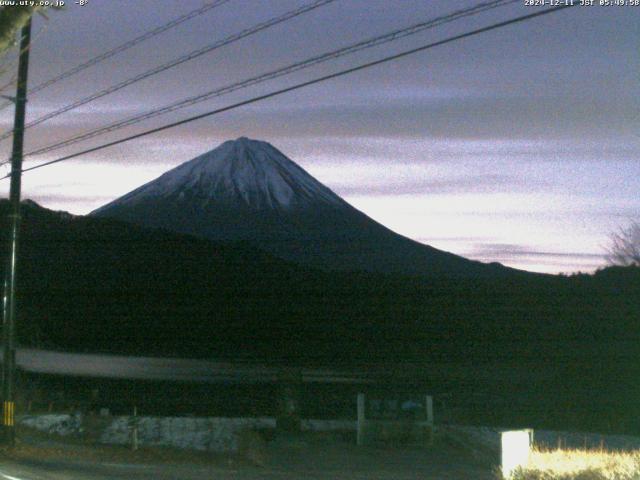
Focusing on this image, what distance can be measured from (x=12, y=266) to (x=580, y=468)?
11935 mm

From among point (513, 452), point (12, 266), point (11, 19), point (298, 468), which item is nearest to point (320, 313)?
point (12, 266)

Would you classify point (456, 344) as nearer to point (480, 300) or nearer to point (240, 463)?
point (480, 300)

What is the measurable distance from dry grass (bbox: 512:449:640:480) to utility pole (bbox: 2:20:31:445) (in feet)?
34.5

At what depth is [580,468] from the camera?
40.5 feet

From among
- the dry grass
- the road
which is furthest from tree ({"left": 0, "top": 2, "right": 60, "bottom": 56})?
the dry grass

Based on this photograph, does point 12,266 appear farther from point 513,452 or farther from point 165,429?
point 513,452

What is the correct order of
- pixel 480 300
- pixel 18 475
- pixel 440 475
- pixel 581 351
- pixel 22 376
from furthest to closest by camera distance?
pixel 480 300 < pixel 581 351 < pixel 22 376 < pixel 440 475 < pixel 18 475

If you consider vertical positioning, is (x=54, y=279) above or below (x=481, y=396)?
above

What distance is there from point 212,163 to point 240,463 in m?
183

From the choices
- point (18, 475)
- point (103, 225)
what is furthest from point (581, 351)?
point (103, 225)

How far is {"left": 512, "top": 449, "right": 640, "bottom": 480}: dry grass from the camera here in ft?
37.5

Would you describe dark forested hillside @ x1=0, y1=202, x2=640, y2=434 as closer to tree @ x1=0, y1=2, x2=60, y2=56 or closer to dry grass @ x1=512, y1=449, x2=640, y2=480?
dry grass @ x1=512, y1=449, x2=640, y2=480

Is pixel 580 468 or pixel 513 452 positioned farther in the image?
pixel 513 452

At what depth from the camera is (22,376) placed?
37344mm
